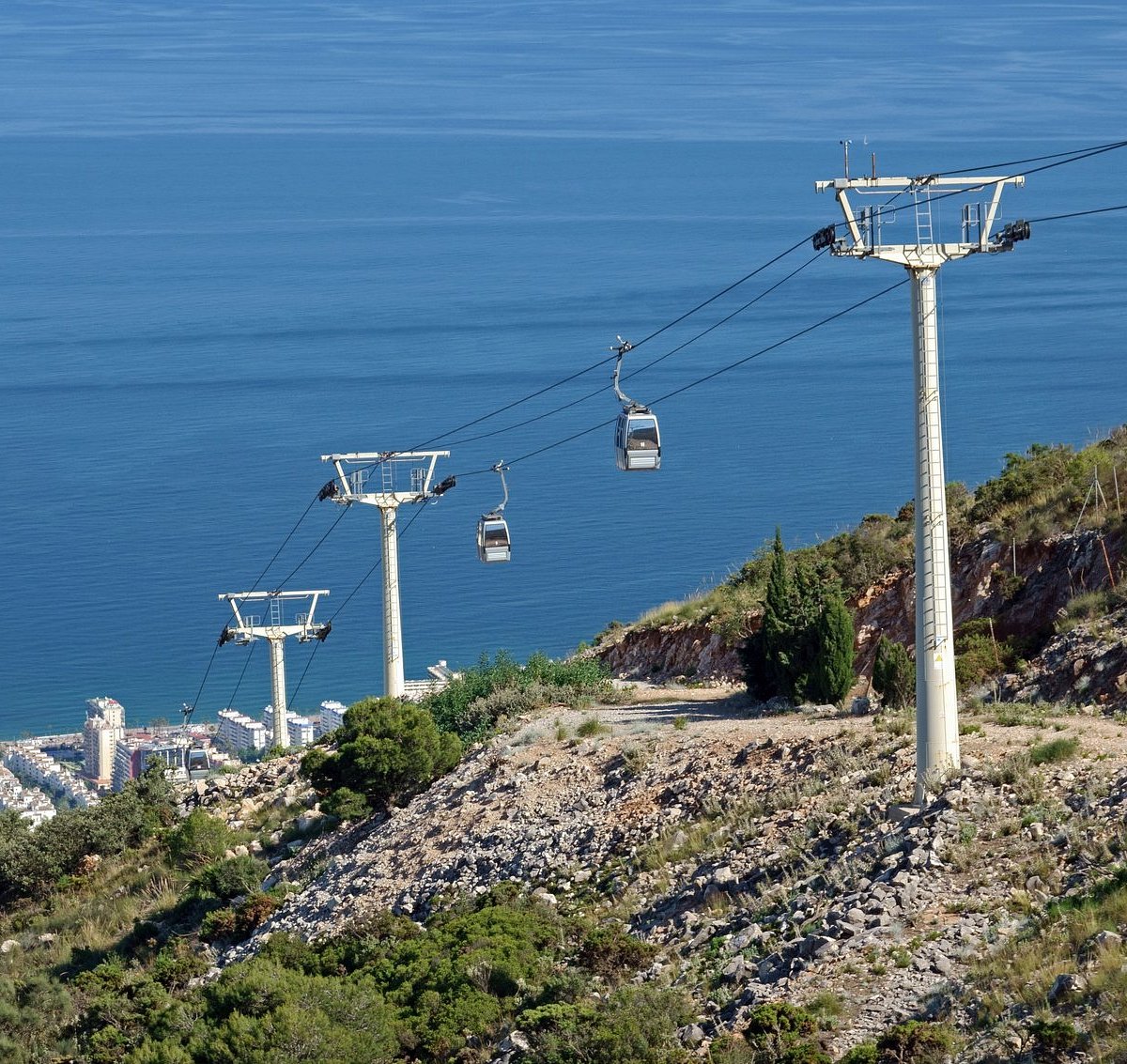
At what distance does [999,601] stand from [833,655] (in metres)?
2.98

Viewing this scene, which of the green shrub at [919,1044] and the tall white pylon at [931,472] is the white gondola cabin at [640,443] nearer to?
the tall white pylon at [931,472]

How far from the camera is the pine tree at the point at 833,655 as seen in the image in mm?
20812

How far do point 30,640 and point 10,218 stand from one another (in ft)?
302

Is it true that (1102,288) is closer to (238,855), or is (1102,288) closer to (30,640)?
(30,640)

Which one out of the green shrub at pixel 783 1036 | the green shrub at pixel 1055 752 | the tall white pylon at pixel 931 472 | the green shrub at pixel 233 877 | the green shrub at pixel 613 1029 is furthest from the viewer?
the green shrub at pixel 233 877

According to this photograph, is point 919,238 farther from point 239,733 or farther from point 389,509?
point 239,733

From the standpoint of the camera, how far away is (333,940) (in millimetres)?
17172

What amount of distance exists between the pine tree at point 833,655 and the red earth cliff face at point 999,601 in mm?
1970

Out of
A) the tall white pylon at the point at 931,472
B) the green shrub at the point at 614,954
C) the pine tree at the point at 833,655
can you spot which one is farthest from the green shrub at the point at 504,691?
the tall white pylon at the point at 931,472

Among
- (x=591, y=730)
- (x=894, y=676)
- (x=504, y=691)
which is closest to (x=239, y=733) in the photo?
(x=504, y=691)

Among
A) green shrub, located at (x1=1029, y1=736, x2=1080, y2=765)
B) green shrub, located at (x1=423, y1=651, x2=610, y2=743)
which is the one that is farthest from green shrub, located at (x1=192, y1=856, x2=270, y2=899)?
green shrub, located at (x1=1029, y1=736, x2=1080, y2=765)

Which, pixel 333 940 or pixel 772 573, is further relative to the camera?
pixel 772 573

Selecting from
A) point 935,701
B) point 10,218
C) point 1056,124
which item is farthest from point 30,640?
point 1056,124

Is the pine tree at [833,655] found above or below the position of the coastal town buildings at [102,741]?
above
